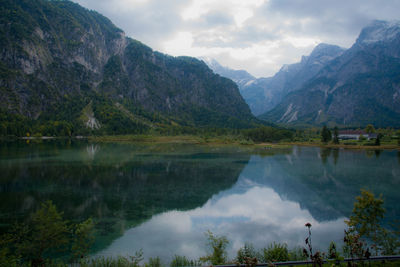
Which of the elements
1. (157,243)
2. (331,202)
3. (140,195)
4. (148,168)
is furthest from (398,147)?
(157,243)

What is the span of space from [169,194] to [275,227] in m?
18.3

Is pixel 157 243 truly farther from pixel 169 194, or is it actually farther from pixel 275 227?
pixel 169 194

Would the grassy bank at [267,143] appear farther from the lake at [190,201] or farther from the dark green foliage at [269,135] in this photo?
the lake at [190,201]

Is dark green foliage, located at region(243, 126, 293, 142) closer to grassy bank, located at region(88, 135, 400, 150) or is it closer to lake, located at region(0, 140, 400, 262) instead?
grassy bank, located at region(88, 135, 400, 150)

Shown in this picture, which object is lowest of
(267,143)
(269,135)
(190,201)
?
(190,201)

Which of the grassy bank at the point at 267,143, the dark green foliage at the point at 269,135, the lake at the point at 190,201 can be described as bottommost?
the lake at the point at 190,201

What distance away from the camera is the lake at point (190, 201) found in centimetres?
2648

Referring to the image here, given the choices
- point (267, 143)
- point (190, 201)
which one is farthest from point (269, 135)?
point (190, 201)

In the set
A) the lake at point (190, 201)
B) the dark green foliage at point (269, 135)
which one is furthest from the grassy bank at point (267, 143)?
the lake at point (190, 201)

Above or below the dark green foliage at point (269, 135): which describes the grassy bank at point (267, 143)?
below

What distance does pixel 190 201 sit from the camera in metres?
39.5

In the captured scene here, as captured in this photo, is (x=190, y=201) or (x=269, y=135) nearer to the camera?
(x=190, y=201)

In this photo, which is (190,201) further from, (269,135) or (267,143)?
(269,135)

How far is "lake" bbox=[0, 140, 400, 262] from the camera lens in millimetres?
26478
